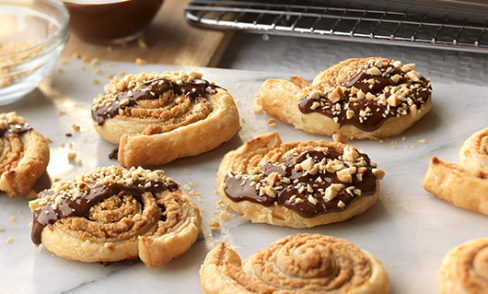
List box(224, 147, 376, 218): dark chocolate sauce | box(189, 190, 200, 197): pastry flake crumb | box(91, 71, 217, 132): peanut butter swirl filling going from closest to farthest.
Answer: box(224, 147, 376, 218): dark chocolate sauce
box(189, 190, 200, 197): pastry flake crumb
box(91, 71, 217, 132): peanut butter swirl filling

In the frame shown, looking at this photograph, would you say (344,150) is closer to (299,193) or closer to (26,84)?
(299,193)

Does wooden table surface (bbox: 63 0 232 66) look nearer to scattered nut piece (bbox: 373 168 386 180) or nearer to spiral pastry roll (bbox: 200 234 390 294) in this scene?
scattered nut piece (bbox: 373 168 386 180)

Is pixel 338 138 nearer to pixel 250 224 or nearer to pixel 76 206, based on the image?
pixel 250 224

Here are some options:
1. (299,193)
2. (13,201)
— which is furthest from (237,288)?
(13,201)

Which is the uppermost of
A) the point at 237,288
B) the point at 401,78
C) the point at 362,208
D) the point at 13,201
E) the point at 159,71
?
the point at 401,78

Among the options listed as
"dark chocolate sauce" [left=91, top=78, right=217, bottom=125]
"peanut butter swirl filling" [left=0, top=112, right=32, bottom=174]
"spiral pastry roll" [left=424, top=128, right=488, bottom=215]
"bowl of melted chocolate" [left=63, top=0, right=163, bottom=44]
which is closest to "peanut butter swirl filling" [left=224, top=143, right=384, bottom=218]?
"spiral pastry roll" [left=424, top=128, right=488, bottom=215]

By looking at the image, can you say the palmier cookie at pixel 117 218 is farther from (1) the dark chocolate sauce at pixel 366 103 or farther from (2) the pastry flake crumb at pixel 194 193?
(1) the dark chocolate sauce at pixel 366 103

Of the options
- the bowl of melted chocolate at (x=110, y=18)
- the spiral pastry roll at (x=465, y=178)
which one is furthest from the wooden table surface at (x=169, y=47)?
the spiral pastry roll at (x=465, y=178)
